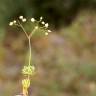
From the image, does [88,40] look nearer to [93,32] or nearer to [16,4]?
[93,32]

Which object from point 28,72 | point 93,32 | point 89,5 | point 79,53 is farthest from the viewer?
point 89,5

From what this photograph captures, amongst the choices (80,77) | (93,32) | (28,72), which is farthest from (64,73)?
(28,72)

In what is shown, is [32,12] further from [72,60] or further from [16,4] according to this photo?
[72,60]

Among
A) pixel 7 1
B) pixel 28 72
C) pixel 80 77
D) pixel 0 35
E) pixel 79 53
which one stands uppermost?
pixel 7 1

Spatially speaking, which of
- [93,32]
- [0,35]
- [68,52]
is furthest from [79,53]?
[0,35]

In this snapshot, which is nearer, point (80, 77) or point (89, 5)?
point (80, 77)

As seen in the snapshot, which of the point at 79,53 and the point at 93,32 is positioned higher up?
the point at 93,32

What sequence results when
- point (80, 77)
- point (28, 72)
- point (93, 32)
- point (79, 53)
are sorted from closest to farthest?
point (28, 72) → point (80, 77) → point (79, 53) → point (93, 32)
